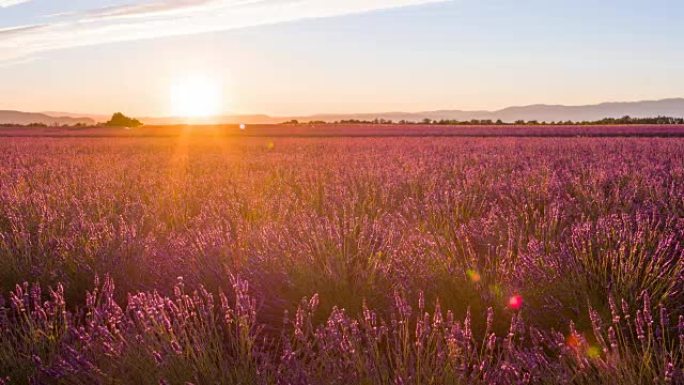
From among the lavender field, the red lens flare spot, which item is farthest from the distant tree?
the red lens flare spot

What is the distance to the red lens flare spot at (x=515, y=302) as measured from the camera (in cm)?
326

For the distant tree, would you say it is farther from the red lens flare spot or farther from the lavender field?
the red lens flare spot

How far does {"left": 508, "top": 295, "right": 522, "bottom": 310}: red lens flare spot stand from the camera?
3255mm

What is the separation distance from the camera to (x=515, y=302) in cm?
328

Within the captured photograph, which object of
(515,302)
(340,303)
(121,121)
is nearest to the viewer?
(515,302)

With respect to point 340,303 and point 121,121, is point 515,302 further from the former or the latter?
point 121,121

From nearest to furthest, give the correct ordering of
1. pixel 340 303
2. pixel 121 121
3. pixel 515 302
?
pixel 515 302, pixel 340 303, pixel 121 121

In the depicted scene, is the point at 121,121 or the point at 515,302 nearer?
the point at 515,302

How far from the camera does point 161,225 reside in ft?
17.0

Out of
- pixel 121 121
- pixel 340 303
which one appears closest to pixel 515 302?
pixel 340 303

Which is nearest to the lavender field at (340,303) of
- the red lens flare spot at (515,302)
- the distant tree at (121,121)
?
the red lens flare spot at (515,302)

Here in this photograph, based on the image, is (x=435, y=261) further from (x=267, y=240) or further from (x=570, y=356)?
(x=570, y=356)

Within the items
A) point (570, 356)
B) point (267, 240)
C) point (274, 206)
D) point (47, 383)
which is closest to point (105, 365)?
point (47, 383)

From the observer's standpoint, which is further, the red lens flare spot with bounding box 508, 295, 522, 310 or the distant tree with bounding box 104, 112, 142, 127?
the distant tree with bounding box 104, 112, 142, 127
